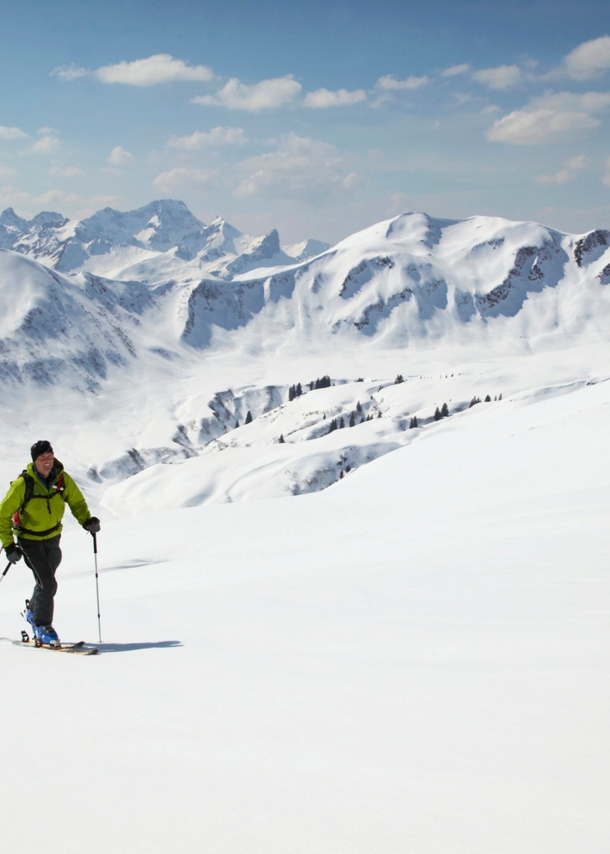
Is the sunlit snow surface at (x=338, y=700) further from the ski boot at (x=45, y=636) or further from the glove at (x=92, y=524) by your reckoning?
the glove at (x=92, y=524)

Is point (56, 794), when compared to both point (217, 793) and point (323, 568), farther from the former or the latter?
point (323, 568)

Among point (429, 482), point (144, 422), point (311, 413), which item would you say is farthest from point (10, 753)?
point (144, 422)

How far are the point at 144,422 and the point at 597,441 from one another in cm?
16728

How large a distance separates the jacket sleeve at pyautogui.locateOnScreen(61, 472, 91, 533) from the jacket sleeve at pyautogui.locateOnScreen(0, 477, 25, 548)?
693mm

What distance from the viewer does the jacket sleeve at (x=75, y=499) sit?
29.8 ft

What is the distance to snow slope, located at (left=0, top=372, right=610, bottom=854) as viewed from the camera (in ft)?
10.6

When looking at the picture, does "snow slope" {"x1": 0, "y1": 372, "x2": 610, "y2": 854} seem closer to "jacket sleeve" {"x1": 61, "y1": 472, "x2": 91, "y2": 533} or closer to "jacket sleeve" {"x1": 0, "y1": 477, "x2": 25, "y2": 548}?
"jacket sleeve" {"x1": 0, "y1": 477, "x2": 25, "y2": 548}

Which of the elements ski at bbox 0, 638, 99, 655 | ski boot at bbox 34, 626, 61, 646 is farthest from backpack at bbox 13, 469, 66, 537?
ski at bbox 0, 638, 99, 655

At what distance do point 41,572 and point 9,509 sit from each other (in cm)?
103

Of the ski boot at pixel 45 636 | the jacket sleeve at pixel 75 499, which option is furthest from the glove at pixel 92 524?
the ski boot at pixel 45 636

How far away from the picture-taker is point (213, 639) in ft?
24.6

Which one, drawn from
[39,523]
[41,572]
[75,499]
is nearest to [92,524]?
[75,499]

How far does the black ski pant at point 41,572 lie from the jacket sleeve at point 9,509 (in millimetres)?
251

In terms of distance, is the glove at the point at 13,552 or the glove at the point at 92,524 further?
the glove at the point at 92,524
